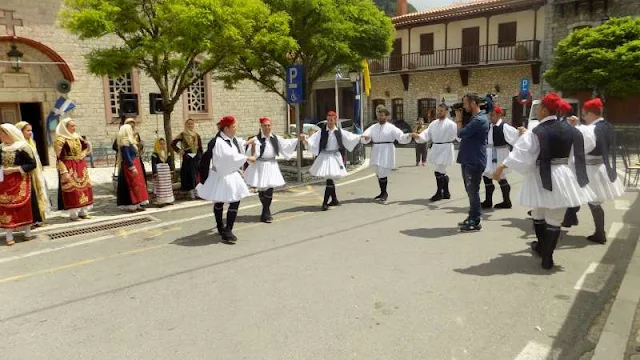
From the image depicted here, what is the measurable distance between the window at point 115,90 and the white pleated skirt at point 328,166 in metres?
11.3

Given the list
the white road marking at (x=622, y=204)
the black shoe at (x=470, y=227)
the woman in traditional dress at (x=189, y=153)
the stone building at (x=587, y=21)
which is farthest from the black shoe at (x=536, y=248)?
the stone building at (x=587, y=21)

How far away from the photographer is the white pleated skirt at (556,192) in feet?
17.5

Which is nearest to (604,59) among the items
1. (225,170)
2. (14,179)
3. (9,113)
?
(225,170)

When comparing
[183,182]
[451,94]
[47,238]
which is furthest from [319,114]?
[47,238]

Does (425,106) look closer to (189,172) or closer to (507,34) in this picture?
(507,34)

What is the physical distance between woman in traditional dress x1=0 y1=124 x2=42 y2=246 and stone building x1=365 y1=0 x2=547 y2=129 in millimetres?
24014

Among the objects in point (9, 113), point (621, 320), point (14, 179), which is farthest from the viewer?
point (9, 113)

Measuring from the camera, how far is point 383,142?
9.86 meters

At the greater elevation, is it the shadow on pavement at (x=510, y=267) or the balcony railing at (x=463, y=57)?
the balcony railing at (x=463, y=57)

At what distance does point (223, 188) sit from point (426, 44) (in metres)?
28.0

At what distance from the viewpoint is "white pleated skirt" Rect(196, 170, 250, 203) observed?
6.79 meters

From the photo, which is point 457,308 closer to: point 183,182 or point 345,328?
point 345,328

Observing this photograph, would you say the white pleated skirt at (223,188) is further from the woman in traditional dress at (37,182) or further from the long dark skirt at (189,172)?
the long dark skirt at (189,172)

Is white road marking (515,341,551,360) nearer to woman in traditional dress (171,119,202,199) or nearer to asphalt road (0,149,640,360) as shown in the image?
asphalt road (0,149,640,360)
